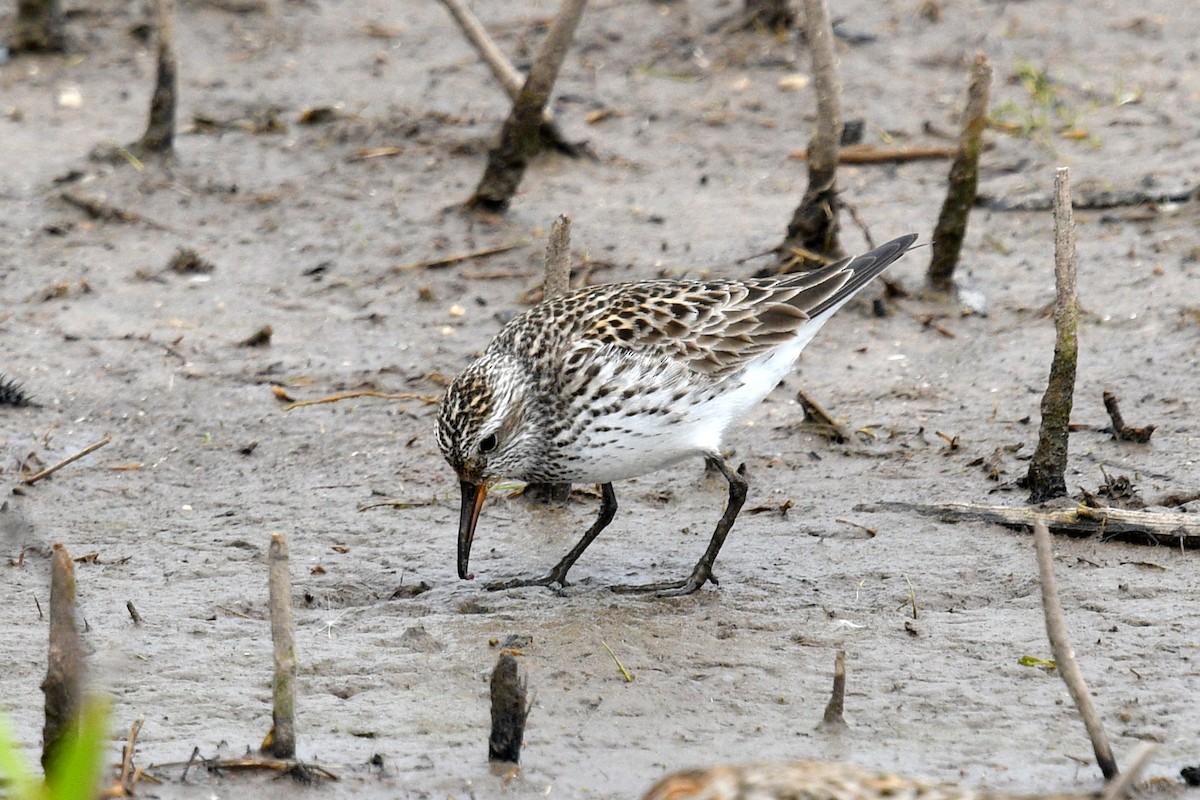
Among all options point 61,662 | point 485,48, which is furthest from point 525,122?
point 61,662

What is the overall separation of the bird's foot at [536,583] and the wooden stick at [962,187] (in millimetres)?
3674

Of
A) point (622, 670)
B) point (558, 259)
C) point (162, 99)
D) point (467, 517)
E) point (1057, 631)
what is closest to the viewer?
point (1057, 631)

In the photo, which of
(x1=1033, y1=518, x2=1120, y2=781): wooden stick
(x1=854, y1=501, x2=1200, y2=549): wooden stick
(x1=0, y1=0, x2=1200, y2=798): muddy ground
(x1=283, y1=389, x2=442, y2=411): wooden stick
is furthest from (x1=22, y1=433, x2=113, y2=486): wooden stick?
(x1=1033, y1=518, x2=1120, y2=781): wooden stick

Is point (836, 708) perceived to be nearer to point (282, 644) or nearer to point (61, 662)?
point (282, 644)

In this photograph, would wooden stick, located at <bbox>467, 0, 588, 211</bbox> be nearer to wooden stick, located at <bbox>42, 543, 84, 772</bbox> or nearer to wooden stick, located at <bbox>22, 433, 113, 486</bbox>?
wooden stick, located at <bbox>22, 433, 113, 486</bbox>

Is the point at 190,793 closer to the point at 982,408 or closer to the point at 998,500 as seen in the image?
the point at 998,500

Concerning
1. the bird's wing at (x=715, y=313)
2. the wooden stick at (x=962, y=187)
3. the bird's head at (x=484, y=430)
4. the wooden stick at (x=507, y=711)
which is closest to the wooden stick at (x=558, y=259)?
the bird's wing at (x=715, y=313)

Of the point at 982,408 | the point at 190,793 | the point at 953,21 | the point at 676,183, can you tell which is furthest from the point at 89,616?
the point at 953,21

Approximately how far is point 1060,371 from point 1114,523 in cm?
72

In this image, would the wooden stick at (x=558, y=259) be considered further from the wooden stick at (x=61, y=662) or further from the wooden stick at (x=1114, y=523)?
the wooden stick at (x=61, y=662)

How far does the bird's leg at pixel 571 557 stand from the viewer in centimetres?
695

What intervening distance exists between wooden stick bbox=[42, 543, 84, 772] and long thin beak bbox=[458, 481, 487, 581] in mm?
2146

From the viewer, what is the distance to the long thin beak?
6664mm

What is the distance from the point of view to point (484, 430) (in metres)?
6.52
